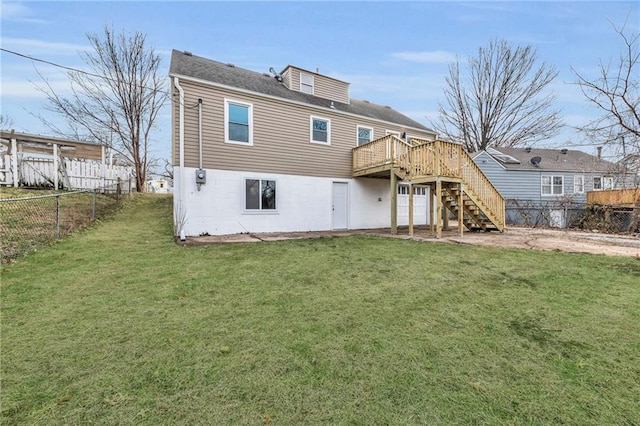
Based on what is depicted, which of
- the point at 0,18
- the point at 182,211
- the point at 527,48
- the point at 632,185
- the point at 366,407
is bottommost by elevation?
the point at 366,407

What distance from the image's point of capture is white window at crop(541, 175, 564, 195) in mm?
19406

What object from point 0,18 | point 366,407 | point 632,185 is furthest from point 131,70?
point 632,185

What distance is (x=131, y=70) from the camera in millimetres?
20422

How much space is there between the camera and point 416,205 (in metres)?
14.6

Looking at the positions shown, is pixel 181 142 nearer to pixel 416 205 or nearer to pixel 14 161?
pixel 14 161

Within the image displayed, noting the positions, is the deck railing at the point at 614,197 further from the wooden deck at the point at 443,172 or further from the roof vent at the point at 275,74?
the roof vent at the point at 275,74

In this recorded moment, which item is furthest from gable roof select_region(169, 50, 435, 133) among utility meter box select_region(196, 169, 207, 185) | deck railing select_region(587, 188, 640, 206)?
deck railing select_region(587, 188, 640, 206)

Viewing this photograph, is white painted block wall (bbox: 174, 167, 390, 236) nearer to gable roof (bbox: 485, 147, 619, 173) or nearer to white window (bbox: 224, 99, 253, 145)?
white window (bbox: 224, 99, 253, 145)

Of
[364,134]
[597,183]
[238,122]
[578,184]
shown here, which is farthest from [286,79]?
[597,183]

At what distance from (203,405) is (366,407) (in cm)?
107

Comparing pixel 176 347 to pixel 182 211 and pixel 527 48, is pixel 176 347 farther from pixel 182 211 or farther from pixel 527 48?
pixel 527 48

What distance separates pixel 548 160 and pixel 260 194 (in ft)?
72.3

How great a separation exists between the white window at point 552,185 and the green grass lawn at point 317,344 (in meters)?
17.4

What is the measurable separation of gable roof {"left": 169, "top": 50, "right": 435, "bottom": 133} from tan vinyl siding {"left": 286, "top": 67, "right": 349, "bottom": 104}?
1.05 feet
